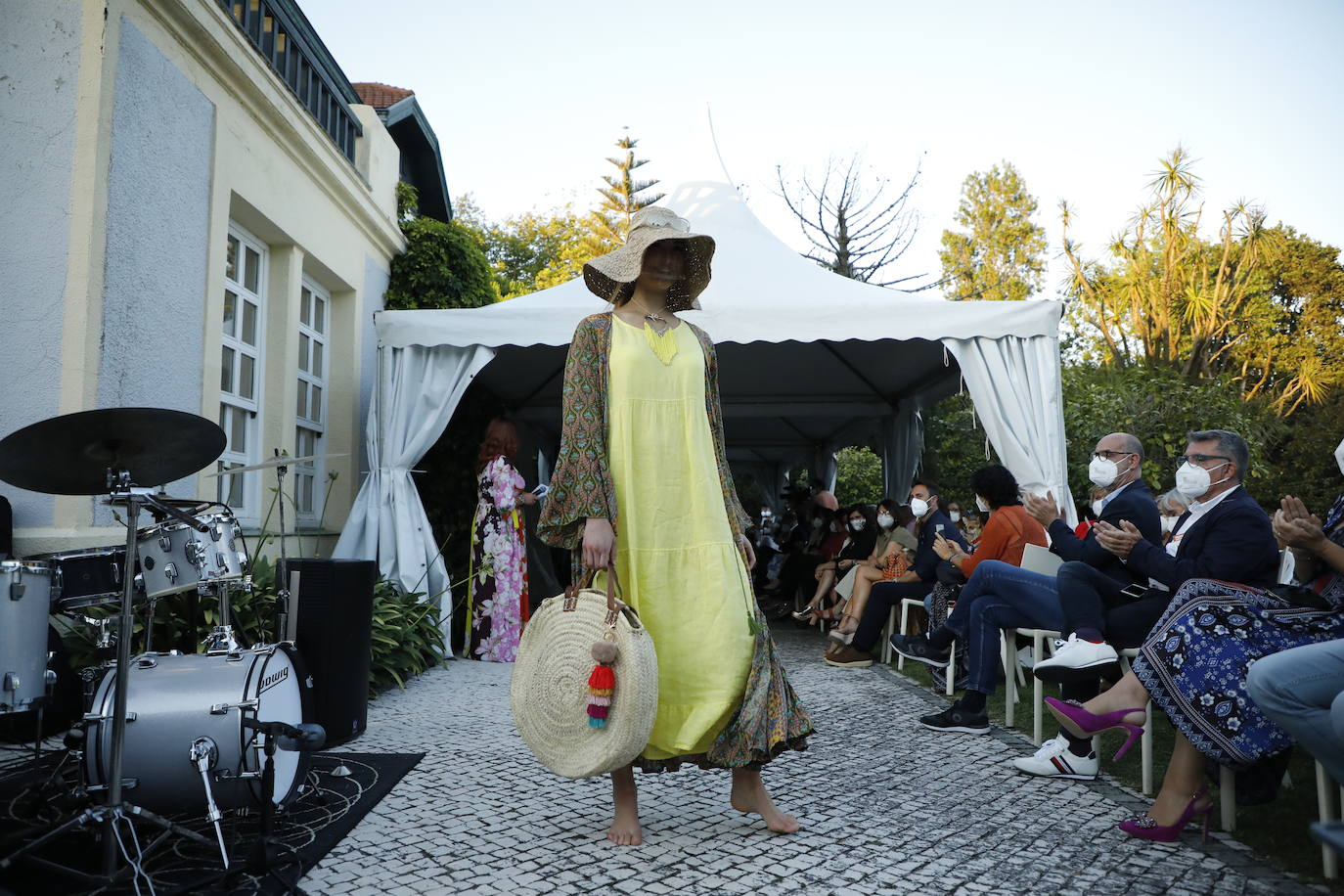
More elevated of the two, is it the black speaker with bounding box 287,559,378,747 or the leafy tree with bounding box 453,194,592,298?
the leafy tree with bounding box 453,194,592,298

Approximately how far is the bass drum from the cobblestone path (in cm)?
37

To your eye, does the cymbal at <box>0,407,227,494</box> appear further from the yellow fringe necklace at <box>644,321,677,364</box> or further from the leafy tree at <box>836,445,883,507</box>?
the leafy tree at <box>836,445,883,507</box>

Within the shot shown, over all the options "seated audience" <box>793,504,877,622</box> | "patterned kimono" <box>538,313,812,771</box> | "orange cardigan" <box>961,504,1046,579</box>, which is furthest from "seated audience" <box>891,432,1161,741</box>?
"seated audience" <box>793,504,877,622</box>

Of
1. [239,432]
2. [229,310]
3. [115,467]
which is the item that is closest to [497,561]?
[239,432]

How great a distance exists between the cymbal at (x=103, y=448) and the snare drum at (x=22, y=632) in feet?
0.82

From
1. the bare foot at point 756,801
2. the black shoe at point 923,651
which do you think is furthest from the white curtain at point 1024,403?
the bare foot at point 756,801

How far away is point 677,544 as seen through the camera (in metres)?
2.75

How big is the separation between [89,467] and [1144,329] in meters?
22.9

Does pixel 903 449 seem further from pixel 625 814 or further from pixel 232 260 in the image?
pixel 625 814

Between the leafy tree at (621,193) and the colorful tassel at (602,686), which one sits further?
the leafy tree at (621,193)

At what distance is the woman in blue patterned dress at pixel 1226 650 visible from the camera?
2652mm

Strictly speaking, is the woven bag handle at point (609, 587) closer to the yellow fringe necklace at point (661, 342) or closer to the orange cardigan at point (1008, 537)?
the yellow fringe necklace at point (661, 342)

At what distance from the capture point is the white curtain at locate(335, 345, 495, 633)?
6711 millimetres

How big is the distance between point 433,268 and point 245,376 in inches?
117
